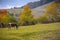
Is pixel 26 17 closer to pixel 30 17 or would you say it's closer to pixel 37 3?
pixel 30 17

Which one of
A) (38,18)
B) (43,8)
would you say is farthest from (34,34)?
(43,8)

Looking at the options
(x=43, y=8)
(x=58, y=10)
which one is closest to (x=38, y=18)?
(x=43, y=8)

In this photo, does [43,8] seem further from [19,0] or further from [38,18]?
[19,0]

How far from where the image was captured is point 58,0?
9.64 ft

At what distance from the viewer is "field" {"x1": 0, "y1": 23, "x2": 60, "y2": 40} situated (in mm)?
2781

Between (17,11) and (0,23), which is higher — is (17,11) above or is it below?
above

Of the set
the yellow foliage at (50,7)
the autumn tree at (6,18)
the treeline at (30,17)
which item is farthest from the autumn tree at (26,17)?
the yellow foliage at (50,7)

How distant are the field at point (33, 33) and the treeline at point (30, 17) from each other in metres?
0.09

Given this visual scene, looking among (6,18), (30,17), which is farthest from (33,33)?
(6,18)

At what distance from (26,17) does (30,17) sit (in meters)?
0.08

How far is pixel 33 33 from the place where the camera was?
9.20 ft

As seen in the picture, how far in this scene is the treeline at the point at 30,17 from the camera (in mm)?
2826

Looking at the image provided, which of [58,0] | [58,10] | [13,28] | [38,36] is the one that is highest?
[58,0]

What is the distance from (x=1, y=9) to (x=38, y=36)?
87 cm
